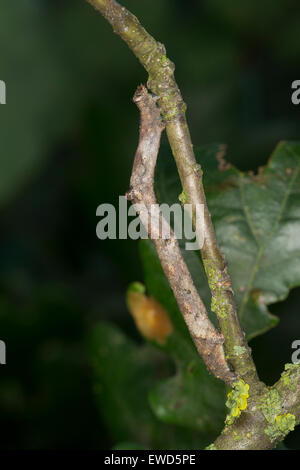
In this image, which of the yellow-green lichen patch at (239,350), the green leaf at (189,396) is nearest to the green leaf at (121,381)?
the green leaf at (189,396)

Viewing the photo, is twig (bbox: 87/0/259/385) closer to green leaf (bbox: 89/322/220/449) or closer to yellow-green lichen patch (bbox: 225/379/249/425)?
yellow-green lichen patch (bbox: 225/379/249/425)

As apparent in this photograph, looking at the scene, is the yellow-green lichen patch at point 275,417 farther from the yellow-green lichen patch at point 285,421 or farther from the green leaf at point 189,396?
the green leaf at point 189,396

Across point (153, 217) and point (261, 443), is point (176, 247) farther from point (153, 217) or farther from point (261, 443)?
point (261, 443)

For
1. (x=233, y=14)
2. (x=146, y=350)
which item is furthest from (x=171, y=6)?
(x=146, y=350)

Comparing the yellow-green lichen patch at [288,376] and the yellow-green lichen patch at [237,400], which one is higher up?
the yellow-green lichen patch at [288,376]

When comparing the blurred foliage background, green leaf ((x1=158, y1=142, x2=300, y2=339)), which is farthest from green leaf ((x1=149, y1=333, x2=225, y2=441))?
the blurred foliage background

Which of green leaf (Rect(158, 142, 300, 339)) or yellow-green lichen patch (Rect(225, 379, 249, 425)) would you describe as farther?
green leaf (Rect(158, 142, 300, 339))

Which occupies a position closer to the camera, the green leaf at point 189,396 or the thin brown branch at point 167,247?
the thin brown branch at point 167,247
